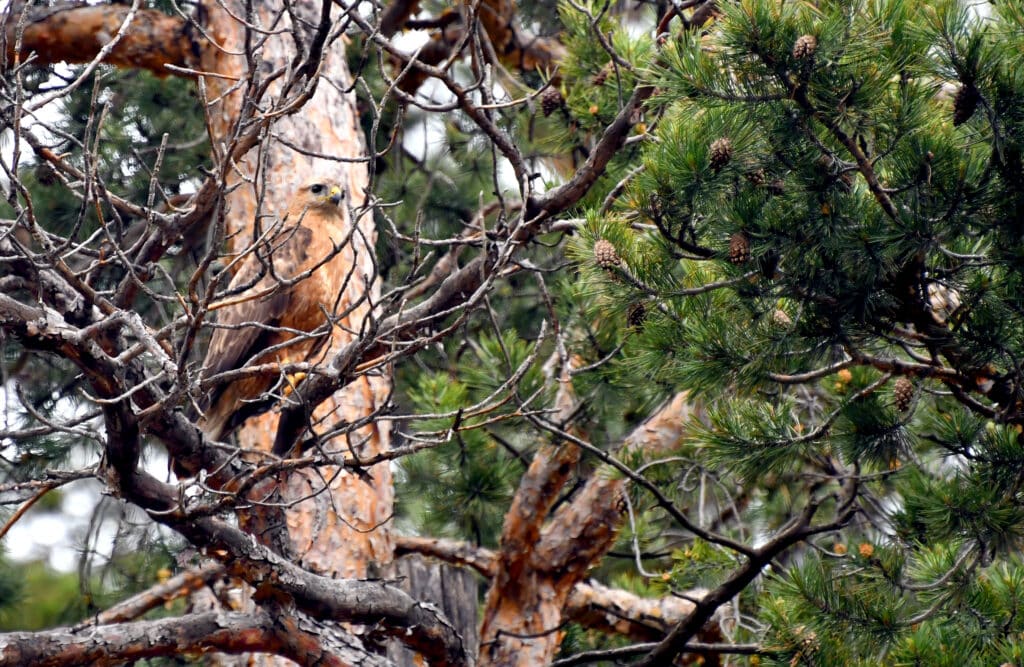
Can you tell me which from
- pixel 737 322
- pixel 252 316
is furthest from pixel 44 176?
pixel 737 322

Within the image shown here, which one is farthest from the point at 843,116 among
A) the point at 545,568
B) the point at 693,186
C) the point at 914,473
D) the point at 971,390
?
the point at 545,568

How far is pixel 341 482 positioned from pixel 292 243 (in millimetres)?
1232

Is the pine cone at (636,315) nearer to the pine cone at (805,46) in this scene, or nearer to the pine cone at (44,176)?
the pine cone at (805,46)

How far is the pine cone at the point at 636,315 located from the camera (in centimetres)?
339

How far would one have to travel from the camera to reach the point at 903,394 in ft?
10.6

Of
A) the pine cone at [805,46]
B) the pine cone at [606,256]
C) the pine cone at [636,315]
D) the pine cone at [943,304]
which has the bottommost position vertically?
the pine cone at [943,304]

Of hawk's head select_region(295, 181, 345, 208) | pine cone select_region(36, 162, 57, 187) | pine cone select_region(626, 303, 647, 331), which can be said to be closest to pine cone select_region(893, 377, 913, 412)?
pine cone select_region(626, 303, 647, 331)

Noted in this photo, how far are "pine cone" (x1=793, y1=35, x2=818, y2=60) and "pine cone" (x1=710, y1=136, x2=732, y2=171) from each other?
0.32 meters

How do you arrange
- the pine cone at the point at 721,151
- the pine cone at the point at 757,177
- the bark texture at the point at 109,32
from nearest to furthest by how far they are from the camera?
the pine cone at the point at 721,151, the pine cone at the point at 757,177, the bark texture at the point at 109,32

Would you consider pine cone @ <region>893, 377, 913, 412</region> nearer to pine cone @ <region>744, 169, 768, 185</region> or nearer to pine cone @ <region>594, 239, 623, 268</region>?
pine cone @ <region>744, 169, 768, 185</region>

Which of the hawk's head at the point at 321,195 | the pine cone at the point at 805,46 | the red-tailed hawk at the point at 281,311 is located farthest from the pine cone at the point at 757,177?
the hawk's head at the point at 321,195

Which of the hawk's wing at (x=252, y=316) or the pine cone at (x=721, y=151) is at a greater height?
the hawk's wing at (x=252, y=316)

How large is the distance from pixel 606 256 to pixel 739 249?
0.37m

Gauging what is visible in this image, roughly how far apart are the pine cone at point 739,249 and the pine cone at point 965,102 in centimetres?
60
